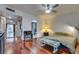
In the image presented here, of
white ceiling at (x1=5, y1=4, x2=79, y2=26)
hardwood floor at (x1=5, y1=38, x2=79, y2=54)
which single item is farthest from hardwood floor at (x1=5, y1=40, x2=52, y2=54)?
white ceiling at (x1=5, y1=4, x2=79, y2=26)

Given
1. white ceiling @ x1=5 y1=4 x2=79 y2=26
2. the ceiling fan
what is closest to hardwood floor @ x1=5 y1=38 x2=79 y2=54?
white ceiling @ x1=5 y1=4 x2=79 y2=26

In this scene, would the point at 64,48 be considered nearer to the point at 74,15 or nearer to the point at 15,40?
the point at 74,15

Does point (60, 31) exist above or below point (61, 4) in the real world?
below

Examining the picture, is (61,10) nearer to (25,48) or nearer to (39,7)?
(39,7)

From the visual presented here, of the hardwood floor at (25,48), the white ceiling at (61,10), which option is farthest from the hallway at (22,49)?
the white ceiling at (61,10)

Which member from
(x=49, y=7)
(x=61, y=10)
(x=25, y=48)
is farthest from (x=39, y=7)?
(x=25, y=48)

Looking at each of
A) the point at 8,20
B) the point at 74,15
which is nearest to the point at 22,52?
the point at 8,20

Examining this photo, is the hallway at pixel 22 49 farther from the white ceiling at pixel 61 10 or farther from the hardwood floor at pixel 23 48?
the white ceiling at pixel 61 10

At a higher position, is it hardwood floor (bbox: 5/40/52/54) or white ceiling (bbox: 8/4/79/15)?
white ceiling (bbox: 8/4/79/15)

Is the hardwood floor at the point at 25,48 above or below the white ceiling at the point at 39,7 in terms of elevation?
below

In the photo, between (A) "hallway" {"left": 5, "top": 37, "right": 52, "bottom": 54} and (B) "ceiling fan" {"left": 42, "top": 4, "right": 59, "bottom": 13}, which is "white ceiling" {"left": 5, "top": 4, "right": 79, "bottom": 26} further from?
(A) "hallway" {"left": 5, "top": 37, "right": 52, "bottom": 54}

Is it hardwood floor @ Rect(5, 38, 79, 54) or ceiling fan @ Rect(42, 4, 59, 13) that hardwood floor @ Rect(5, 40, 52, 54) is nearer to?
hardwood floor @ Rect(5, 38, 79, 54)
